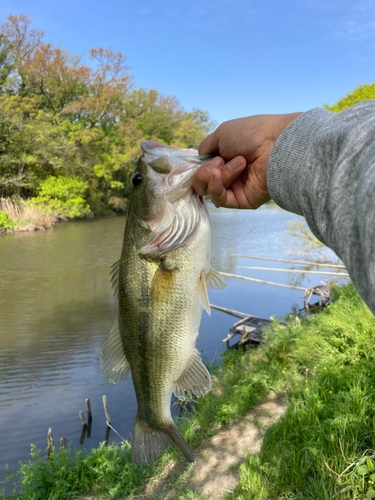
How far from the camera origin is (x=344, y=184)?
0.97 metres

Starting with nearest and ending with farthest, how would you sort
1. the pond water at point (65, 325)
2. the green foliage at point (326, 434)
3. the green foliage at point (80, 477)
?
the green foliage at point (326, 434)
the green foliage at point (80, 477)
the pond water at point (65, 325)

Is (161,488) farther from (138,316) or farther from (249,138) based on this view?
(249,138)

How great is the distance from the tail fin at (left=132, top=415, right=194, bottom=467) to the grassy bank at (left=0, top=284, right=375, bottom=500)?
1.44 m

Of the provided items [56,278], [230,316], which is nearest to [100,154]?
[56,278]

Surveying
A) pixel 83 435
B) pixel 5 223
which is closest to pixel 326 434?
pixel 83 435

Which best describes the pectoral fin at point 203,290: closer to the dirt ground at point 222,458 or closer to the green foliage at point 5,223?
the dirt ground at point 222,458

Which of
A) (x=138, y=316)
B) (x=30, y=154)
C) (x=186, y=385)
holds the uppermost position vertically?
(x=30, y=154)

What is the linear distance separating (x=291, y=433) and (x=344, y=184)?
3.47m

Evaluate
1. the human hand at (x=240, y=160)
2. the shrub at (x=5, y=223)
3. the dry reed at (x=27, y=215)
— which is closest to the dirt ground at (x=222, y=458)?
the human hand at (x=240, y=160)

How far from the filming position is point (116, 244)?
20609mm

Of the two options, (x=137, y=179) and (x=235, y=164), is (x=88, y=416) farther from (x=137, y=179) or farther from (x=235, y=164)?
(x=235, y=164)

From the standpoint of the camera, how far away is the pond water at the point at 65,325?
20.0ft

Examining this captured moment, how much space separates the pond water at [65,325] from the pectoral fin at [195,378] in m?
4.22

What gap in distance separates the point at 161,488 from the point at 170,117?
130 feet
